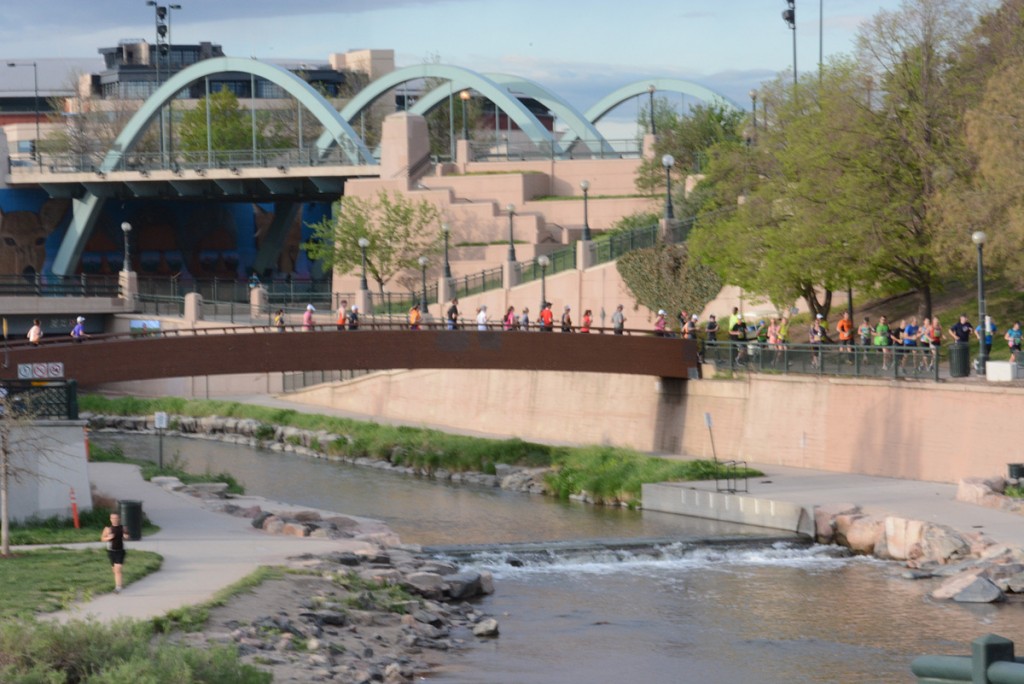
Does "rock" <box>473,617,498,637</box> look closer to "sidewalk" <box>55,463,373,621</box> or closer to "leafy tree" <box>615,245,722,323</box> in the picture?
"sidewalk" <box>55,463,373,621</box>

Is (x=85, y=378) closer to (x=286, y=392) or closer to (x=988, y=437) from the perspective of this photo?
(x=988, y=437)

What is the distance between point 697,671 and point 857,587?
6.91 m

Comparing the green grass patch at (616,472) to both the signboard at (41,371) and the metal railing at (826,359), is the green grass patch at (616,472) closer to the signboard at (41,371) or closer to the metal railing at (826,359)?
the metal railing at (826,359)

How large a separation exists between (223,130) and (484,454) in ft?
183

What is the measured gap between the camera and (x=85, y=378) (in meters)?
34.3

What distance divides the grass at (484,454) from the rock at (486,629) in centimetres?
1431

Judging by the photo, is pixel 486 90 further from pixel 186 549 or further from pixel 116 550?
pixel 116 550

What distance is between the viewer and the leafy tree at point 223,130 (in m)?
94.8

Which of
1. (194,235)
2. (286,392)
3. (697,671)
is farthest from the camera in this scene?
(194,235)

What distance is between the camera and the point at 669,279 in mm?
51250

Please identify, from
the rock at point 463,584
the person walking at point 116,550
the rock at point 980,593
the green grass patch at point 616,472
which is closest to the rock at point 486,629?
the rock at point 463,584

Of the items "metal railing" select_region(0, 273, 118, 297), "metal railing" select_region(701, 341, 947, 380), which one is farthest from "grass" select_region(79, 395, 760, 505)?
"metal railing" select_region(0, 273, 118, 297)

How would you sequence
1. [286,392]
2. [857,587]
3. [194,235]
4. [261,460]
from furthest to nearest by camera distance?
[194,235], [286,392], [261,460], [857,587]

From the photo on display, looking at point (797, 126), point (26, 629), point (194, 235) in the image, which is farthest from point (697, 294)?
point (194, 235)
